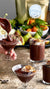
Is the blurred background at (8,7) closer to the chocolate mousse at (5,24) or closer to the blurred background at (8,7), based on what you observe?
the blurred background at (8,7)

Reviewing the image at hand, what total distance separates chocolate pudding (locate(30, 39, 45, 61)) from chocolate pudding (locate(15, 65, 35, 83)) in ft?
1.37

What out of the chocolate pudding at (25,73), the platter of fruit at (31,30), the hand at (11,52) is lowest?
the hand at (11,52)

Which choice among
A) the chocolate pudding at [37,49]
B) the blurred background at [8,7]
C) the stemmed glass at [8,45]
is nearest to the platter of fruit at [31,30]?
the stemmed glass at [8,45]

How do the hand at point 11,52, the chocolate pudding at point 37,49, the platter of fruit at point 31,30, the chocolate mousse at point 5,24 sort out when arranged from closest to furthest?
the chocolate pudding at point 37,49, the hand at point 11,52, the chocolate mousse at point 5,24, the platter of fruit at point 31,30

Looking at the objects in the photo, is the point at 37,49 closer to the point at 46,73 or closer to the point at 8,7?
the point at 46,73

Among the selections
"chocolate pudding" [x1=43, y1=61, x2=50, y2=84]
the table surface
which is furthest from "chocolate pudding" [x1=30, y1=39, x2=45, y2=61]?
"chocolate pudding" [x1=43, y1=61, x2=50, y2=84]

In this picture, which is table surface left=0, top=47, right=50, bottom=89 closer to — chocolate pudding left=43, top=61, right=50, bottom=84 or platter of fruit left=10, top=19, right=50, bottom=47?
chocolate pudding left=43, top=61, right=50, bottom=84

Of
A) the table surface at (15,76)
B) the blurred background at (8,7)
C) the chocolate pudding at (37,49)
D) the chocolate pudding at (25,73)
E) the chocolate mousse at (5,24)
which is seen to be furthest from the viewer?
the blurred background at (8,7)

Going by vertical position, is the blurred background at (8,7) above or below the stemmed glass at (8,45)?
above

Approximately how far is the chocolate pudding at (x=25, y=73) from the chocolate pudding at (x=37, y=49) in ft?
1.37

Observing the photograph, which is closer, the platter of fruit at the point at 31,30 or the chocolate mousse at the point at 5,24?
the chocolate mousse at the point at 5,24

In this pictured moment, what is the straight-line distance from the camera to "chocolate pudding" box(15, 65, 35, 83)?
1.54 meters

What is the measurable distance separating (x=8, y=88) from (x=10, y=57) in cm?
56

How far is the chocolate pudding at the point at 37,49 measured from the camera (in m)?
2.01
